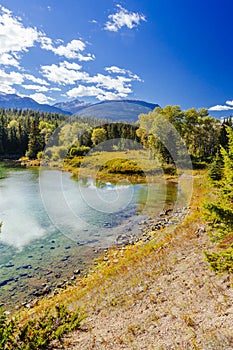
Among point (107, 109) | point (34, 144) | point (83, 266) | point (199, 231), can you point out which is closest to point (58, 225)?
point (83, 266)

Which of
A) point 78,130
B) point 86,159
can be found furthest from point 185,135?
point 78,130

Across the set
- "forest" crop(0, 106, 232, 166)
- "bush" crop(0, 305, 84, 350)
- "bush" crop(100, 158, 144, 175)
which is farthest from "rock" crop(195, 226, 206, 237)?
"bush" crop(100, 158, 144, 175)

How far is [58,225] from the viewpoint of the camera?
71.8ft

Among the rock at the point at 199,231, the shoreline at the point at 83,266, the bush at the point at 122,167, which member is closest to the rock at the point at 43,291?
the shoreline at the point at 83,266

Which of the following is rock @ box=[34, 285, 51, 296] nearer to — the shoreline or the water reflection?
the shoreline

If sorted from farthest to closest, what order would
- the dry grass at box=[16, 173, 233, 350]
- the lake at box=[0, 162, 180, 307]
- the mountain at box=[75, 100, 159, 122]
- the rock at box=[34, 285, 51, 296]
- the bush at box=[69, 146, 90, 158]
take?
the bush at box=[69, 146, 90, 158], the mountain at box=[75, 100, 159, 122], the lake at box=[0, 162, 180, 307], the rock at box=[34, 285, 51, 296], the dry grass at box=[16, 173, 233, 350]

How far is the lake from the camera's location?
46.6ft

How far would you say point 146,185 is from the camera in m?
41.5

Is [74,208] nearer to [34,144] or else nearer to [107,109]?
[107,109]

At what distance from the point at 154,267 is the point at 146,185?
29.4 meters

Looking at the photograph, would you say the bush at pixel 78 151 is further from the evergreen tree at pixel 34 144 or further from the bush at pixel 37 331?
the bush at pixel 37 331

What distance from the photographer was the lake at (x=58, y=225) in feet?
46.6

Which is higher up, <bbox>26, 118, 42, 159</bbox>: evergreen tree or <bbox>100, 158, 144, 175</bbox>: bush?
<bbox>26, 118, 42, 159</bbox>: evergreen tree

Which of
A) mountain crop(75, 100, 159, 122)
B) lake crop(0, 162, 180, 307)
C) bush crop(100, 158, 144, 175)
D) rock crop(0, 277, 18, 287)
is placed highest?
mountain crop(75, 100, 159, 122)
